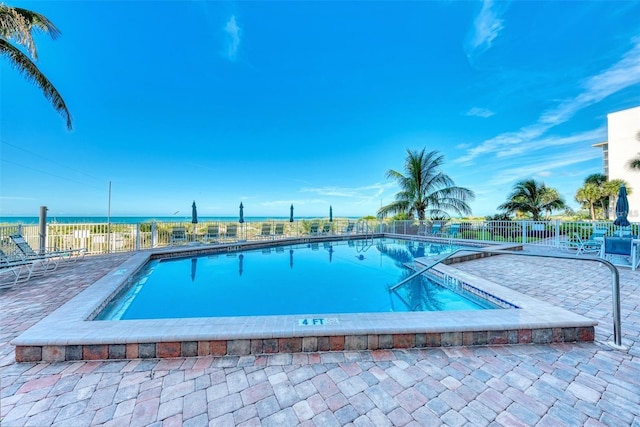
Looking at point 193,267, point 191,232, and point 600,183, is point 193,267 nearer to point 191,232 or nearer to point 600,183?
point 191,232

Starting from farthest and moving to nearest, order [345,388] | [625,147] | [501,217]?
[625,147] → [501,217] → [345,388]

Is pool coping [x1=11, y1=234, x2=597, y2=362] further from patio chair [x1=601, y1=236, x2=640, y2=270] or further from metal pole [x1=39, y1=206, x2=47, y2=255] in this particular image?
metal pole [x1=39, y1=206, x2=47, y2=255]

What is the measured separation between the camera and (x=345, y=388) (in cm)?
184

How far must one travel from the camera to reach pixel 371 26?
11.4 metres

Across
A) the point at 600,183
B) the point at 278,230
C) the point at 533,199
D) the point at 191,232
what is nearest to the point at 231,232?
the point at 191,232

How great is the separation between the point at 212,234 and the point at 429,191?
12.4 m

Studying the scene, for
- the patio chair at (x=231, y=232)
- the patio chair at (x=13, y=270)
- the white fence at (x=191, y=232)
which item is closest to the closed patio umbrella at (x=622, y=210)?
the white fence at (x=191, y=232)

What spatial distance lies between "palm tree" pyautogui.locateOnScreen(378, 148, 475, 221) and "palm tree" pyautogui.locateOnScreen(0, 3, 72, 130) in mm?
15107

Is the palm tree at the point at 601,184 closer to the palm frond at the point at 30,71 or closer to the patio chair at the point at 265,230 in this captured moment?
the patio chair at the point at 265,230

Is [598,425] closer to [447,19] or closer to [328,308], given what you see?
[328,308]

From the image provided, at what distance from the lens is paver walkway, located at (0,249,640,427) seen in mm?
1559

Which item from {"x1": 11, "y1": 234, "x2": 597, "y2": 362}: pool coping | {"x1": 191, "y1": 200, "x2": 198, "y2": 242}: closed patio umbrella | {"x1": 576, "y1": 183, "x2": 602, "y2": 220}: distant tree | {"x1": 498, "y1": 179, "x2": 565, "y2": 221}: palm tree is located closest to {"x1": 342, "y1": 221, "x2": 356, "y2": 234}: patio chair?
{"x1": 191, "y1": 200, "x2": 198, "y2": 242}: closed patio umbrella

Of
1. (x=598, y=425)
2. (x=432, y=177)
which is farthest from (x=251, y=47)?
(x=598, y=425)

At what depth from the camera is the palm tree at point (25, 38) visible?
5.23 m
